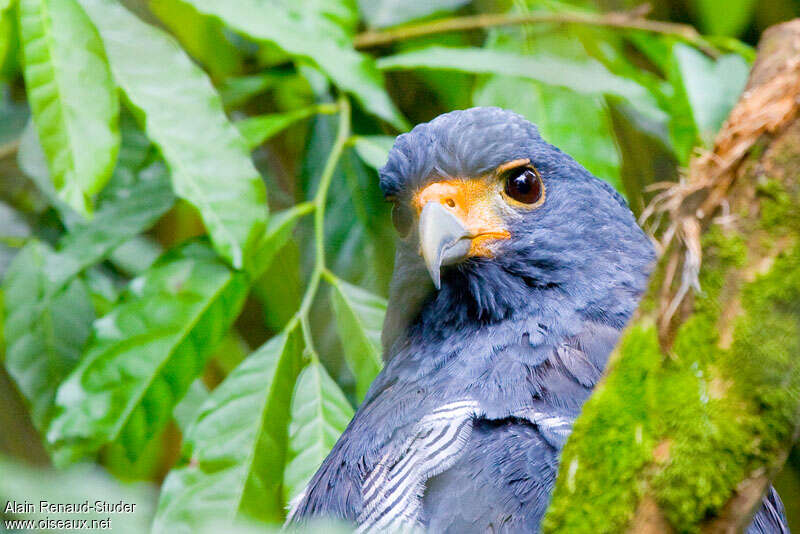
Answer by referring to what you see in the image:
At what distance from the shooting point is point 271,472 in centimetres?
227

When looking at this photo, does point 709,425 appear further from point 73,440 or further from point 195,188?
point 73,440

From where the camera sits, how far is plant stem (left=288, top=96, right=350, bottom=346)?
2.43 meters

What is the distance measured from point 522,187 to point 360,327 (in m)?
0.63

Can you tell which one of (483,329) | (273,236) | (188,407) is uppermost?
(483,329)

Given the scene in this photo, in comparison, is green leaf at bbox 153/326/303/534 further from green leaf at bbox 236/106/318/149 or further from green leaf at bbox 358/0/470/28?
green leaf at bbox 358/0/470/28

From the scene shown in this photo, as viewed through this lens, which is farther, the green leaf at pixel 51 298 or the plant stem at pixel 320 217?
the green leaf at pixel 51 298

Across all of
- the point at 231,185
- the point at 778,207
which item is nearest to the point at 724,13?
the point at 231,185

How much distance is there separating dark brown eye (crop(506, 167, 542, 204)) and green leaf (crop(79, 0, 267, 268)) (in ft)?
2.08

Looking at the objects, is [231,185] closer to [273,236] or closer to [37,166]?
[273,236]

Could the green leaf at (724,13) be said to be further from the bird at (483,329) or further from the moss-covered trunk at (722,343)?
the moss-covered trunk at (722,343)

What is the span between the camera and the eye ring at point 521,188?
216cm

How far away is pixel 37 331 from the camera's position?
273cm

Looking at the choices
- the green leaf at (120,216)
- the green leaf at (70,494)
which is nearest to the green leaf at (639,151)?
the green leaf at (120,216)

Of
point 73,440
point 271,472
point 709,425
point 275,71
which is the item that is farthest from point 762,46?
point 275,71
